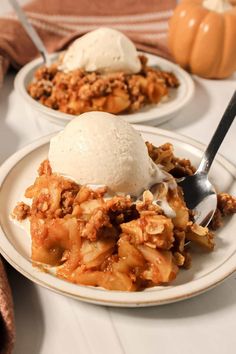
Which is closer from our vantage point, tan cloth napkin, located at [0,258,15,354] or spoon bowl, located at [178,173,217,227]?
tan cloth napkin, located at [0,258,15,354]

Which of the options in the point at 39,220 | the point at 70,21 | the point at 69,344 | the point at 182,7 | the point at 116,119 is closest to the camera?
the point at 69,344

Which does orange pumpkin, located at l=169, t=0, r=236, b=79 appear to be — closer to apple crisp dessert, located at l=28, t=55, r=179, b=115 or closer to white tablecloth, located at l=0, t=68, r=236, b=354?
apple crisp dessert, located at l=28, t=55, r=179, b=115

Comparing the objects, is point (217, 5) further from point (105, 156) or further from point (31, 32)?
point (105, 156)

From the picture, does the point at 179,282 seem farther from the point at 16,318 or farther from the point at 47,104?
the point at 47,104

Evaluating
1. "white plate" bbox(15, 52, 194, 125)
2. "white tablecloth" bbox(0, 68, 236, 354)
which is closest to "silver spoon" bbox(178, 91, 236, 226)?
"white tablecloth" bbox(0, 68, 236, 354)

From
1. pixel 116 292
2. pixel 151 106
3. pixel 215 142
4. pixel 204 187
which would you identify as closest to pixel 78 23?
pixel 151 106

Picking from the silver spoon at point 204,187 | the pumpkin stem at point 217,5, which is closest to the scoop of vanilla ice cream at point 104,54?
the pumpkin stem at point 217,5

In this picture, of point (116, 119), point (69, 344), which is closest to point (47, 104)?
point (116, 119)
